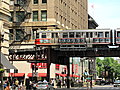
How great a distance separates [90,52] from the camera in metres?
72.4

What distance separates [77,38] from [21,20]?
22.6 metres

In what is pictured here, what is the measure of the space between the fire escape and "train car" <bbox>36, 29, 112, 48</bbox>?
Result: 16.0 m

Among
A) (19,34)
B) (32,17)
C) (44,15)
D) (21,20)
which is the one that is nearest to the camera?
(44,15)

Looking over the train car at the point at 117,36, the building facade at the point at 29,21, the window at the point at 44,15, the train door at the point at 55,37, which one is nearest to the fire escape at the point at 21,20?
the building facade at the point at 29,21

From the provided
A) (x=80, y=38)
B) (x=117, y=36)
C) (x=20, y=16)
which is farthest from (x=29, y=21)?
(x=117, y=36)

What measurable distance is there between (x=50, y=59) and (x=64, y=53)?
395 cm

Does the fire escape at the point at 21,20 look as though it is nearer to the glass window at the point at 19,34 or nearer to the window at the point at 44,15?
the glass window at the point at 19,34

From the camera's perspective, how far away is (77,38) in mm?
68562

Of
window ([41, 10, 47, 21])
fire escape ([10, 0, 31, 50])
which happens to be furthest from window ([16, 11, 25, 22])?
window ([41, 10, 47, 21])

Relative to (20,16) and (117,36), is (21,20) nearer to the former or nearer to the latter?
(20,16)

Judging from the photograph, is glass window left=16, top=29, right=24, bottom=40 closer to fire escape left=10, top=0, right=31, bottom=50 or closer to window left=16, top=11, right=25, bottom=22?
fire escape left=10, top=0, right=31, bottom=50

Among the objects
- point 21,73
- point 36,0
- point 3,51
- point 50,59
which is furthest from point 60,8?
point 3,51

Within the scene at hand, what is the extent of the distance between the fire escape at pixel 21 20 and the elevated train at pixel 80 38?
15970 millimetres

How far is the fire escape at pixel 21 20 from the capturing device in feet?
284
